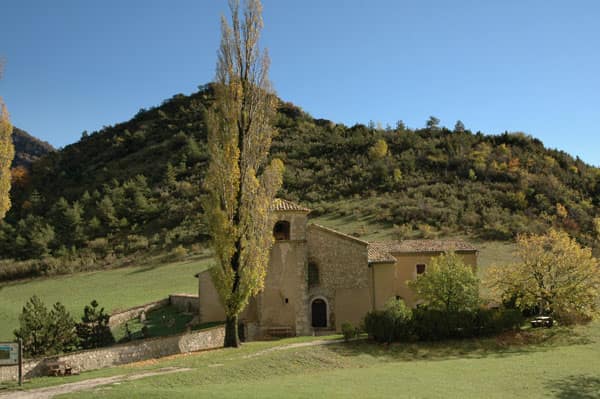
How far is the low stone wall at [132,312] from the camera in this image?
1259 inches

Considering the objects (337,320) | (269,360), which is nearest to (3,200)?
(269,360)

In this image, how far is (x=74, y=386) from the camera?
50.1 feet

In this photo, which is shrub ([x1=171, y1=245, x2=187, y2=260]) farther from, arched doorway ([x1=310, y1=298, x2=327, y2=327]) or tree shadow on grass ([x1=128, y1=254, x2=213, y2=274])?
arched doorway ([x1=310, y1=298, x2=327, y2=327])

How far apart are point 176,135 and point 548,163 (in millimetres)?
67844

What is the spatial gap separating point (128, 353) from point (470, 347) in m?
15.9

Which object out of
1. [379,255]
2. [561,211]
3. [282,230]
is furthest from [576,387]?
[561,211]

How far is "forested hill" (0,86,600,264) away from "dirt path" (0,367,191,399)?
1533 inches

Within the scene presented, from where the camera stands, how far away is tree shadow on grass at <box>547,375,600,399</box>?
50.2 ft

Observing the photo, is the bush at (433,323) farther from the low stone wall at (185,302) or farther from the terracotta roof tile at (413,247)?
the low stone wall at (185,302)

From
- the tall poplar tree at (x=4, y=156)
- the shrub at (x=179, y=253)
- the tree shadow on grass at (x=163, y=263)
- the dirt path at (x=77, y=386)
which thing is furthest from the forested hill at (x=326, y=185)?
the dirt path at (x=77, y=386)

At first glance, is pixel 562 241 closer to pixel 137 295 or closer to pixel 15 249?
pixel 137 295

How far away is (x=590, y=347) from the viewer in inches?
877

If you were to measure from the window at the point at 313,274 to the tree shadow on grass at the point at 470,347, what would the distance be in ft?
20.3

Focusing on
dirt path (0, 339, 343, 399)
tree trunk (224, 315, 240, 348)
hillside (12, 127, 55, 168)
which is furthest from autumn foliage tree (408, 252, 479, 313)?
hillside (12, 127, 55, 168)
